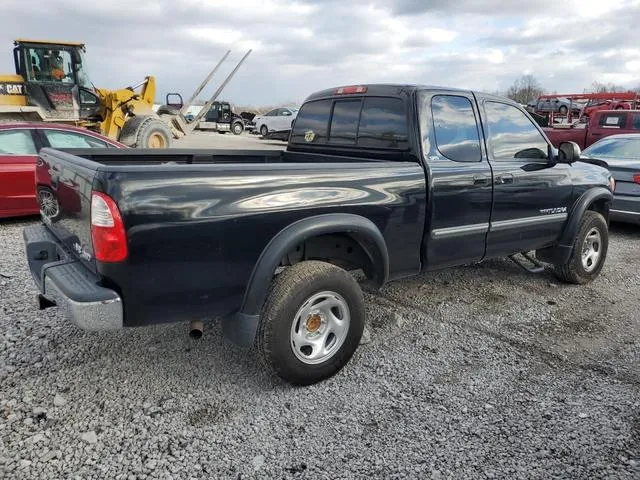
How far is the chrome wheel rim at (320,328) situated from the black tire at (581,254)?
3.01 m

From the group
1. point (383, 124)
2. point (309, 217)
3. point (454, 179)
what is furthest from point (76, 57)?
point (309, 217)

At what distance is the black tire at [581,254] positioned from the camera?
509cm

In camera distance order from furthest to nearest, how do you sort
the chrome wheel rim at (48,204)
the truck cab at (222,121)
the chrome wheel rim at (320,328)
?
the truck cab at (222,121), the chrome wheel rim at (48,204), the chrome wheel rim at (320,328)

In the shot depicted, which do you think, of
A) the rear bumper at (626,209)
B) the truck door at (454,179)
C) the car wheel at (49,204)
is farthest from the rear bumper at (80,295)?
the rear bumper at (626,209)

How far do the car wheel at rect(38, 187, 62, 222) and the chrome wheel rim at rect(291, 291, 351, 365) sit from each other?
1673 mm

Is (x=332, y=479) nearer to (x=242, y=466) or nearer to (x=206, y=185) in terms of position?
(x=242, y=466)

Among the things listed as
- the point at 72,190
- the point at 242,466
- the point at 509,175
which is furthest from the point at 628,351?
the point at 72,190

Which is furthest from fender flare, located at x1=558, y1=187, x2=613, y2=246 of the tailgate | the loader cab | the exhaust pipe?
the loader cab

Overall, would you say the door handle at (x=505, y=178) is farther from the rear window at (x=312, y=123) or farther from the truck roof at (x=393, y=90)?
the rear window at (x=312, y=123)

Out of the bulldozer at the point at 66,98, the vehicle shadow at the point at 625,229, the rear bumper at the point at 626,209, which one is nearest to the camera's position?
the rear bumper at the point at 626,209

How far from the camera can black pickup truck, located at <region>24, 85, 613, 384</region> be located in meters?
2.53

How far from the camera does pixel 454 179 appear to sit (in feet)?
12.4

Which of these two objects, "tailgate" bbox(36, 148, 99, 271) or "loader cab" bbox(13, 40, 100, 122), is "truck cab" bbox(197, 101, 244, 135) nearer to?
"loader cab" bbox(13, 40, 100, 122)

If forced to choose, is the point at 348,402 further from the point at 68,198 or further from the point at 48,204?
the point at 48,204
